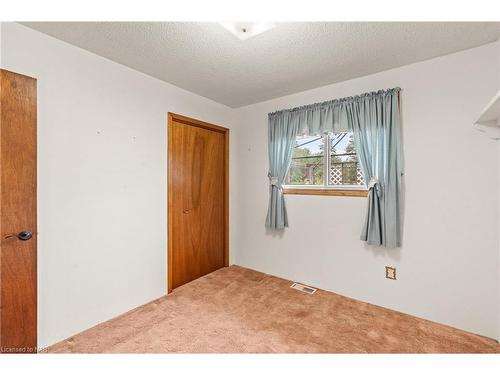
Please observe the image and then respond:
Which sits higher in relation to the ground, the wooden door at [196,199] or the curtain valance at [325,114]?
the curtain valance at [325,114]

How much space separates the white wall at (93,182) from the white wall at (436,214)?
177 cm

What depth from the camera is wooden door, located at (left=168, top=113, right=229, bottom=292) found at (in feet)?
8.81

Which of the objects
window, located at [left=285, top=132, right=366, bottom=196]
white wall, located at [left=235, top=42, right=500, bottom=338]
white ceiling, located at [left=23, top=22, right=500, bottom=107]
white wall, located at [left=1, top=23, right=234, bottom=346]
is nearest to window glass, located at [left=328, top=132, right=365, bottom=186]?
window, located at [left=285, top=132, right=366, bottom=196]

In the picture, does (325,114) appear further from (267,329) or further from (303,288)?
(267,329)

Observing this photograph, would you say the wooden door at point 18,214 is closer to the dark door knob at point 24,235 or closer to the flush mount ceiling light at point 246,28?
the dark door knob at point 24,235

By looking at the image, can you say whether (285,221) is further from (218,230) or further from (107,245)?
(107,245)

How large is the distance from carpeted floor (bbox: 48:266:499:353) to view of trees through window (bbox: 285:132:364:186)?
1251mm

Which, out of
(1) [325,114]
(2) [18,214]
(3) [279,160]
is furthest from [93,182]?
(1) [325,114]

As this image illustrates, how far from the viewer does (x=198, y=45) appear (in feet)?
6.00

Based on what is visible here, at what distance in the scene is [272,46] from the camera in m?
1.85

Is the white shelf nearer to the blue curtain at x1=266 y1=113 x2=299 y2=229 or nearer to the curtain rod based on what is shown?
the curtain rod

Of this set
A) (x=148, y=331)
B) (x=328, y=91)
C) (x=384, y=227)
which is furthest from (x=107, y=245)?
(x=328, y=91)

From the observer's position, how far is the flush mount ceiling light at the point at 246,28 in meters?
1.58

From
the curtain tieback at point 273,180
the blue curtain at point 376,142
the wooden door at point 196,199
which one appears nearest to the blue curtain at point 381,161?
the blue curtain at point 376,142
